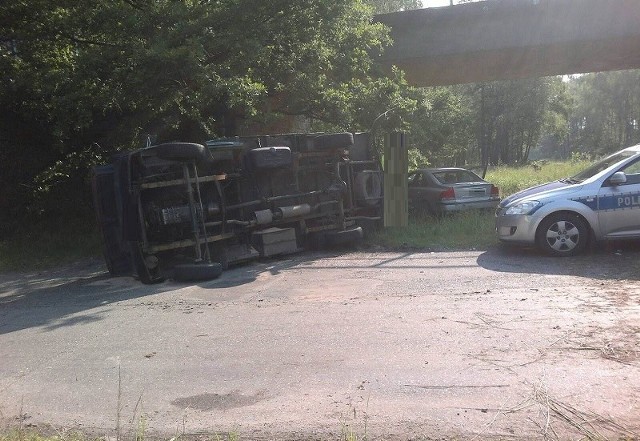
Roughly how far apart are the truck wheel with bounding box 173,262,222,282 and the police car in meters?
4.73

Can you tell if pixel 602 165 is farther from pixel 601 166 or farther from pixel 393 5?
pixel 393 5

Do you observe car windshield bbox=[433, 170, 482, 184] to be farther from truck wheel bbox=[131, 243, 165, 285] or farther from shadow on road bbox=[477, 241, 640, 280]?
truck wheel bbox=[131, 243, 165, 285]

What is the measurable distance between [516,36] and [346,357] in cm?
1720

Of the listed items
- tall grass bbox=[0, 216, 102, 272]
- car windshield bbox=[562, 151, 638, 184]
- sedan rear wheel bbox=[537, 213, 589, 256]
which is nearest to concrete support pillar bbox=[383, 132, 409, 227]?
sedan rear wheel bbox=[537, 213, 589, 256]

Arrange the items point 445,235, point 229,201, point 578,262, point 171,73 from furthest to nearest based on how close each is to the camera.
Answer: point 171,73, point 445,235, point 229,201, point 578,262

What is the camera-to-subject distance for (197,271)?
9602 mm

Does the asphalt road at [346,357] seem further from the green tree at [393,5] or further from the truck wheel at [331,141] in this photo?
the green tree at [393,5]

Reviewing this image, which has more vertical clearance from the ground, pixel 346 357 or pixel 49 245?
pixel 49 245

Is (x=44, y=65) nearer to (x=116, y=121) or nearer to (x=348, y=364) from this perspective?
(x=116, y=121)

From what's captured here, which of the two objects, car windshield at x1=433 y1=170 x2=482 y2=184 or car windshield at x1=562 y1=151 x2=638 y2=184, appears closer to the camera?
car windshield at x1=562 y1=151 x2=638 y2=184

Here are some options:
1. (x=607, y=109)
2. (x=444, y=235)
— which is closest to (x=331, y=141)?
(x=444, y=235)

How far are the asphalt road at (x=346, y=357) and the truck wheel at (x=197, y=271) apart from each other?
0.96 ft

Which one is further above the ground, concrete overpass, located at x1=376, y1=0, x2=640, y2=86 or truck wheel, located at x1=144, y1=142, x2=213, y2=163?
concrete overpass, located at x1=376, y1=0, x2=640, y2=86

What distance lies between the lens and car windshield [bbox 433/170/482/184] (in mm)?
15046
